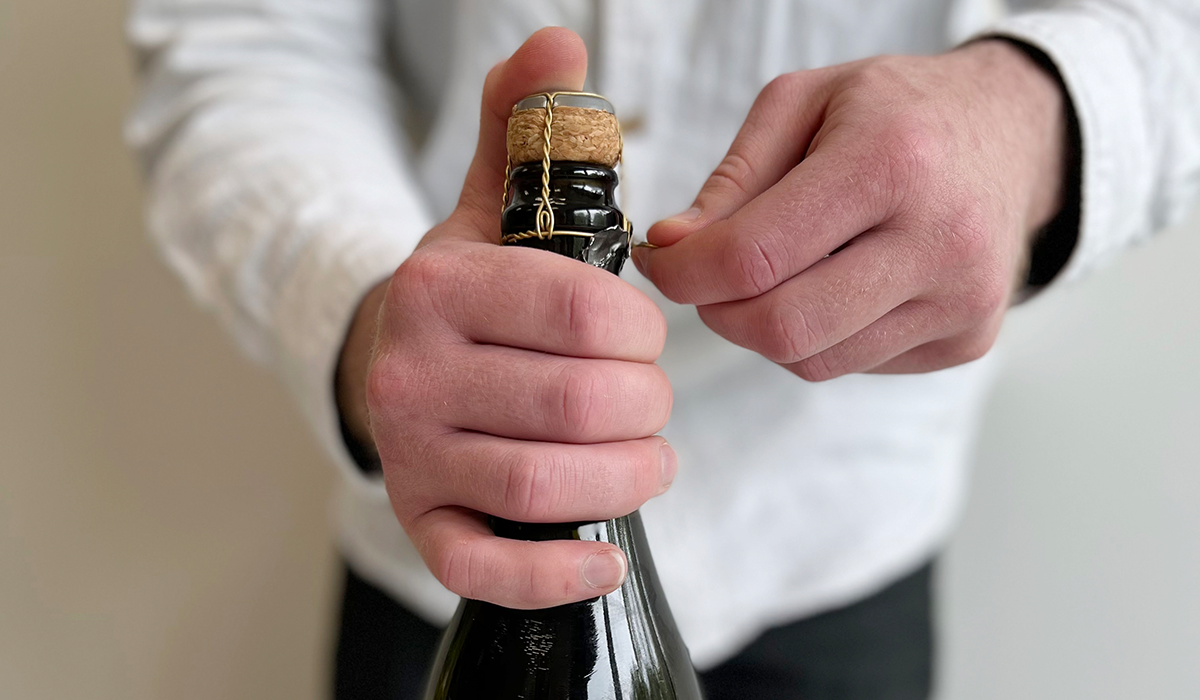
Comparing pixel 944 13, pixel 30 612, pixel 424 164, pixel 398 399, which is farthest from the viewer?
pixel 30 612

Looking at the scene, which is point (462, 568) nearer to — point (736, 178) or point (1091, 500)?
point (736, 178)

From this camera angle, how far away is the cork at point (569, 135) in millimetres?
233

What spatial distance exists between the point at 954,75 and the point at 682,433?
33 centimetres

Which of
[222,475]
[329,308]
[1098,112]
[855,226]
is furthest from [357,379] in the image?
[222,475]

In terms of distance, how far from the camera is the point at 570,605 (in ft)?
0.98

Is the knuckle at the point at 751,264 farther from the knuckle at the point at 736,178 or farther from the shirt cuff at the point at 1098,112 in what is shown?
the shirt cuff at the point at 1098,112

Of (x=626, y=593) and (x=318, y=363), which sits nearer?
(x=626, y=593)

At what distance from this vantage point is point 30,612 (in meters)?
0.88

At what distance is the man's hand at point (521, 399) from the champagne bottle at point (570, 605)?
0.05 feet

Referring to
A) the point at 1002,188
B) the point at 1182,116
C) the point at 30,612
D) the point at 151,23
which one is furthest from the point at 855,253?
the point at 30,612

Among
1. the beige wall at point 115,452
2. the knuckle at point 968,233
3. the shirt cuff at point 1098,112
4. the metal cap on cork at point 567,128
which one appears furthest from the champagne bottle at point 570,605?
the beige wall at point 115,452

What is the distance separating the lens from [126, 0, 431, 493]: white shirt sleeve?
45 cm

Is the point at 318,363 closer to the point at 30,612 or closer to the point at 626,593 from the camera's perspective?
the point at 626,593

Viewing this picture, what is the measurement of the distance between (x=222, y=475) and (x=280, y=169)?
538mm
